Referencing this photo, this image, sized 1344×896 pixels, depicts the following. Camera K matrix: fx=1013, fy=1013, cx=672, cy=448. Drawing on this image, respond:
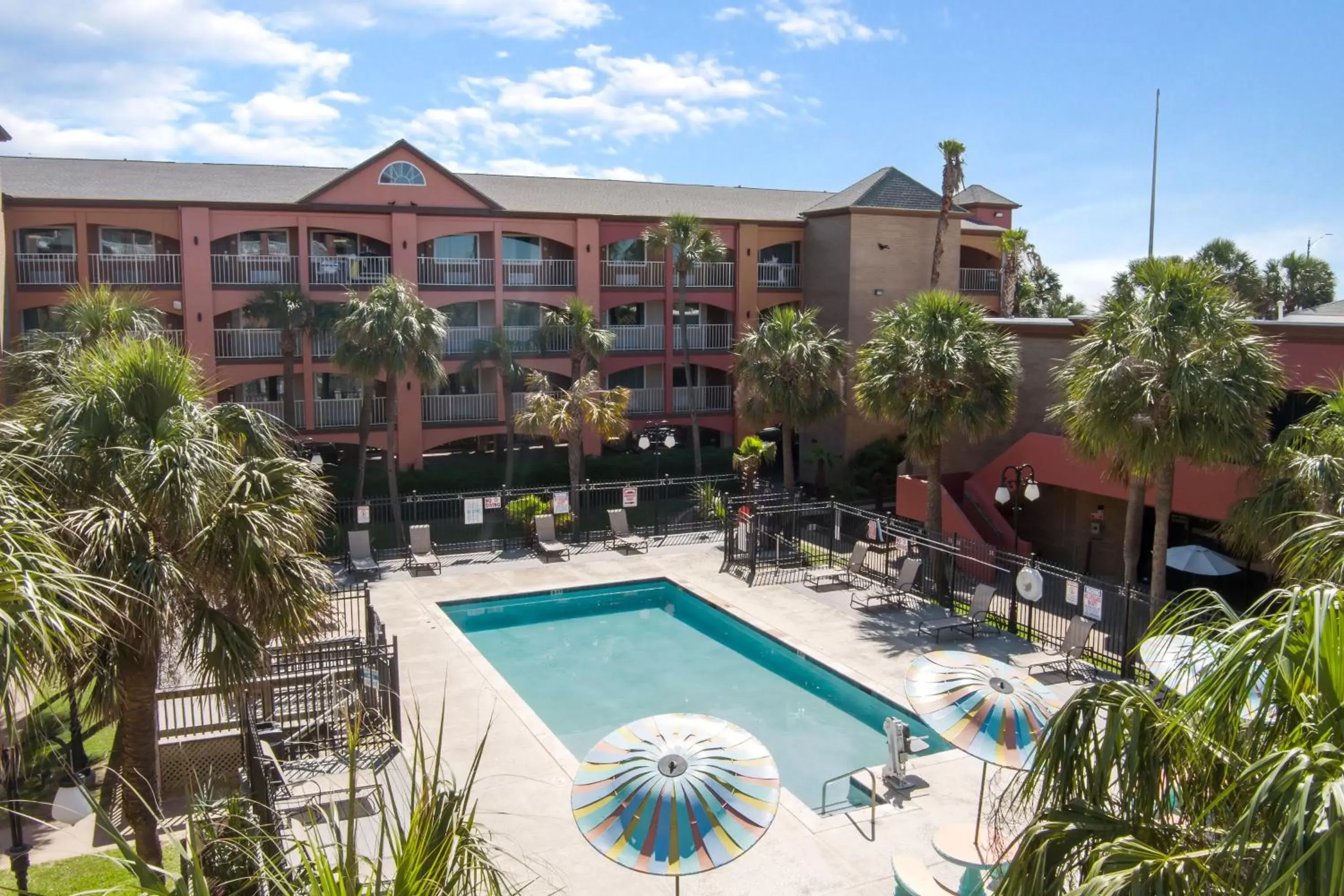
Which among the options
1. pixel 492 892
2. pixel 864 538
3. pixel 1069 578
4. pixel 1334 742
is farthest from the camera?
pixel 864 538

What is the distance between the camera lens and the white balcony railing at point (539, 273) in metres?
32.3

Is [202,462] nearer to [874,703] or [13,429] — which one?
[13,429]

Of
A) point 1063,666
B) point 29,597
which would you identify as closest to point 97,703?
point 29,597

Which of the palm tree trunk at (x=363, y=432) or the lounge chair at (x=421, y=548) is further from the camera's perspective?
the palm tree trunk at (x=363, y=432)

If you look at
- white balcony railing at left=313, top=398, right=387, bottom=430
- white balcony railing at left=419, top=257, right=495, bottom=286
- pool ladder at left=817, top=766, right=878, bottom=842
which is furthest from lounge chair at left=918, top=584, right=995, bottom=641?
white balcony railing at left=419, top=257, right=495, bottom=286

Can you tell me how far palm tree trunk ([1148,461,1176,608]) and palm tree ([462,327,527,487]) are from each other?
1720 cm

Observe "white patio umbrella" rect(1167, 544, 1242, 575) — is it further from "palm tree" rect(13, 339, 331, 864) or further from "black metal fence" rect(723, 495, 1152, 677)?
"palm tree" rect(13, 339, 331, 864)

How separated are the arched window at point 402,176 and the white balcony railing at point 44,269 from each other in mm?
8687

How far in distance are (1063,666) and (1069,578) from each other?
152 centimetres

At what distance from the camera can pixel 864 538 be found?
25.8 meters

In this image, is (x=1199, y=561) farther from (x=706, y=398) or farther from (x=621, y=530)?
(x=706, y=398)

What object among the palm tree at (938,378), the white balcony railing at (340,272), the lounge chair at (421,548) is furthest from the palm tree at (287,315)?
the palm tree at (938,378)

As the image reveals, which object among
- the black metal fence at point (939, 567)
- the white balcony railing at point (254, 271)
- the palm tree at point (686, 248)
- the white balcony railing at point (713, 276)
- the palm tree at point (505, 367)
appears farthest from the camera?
the white balcony railing at point (713, 276)

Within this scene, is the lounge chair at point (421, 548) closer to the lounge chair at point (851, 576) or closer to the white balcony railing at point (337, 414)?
the white balcony railing at point (337, 414)
